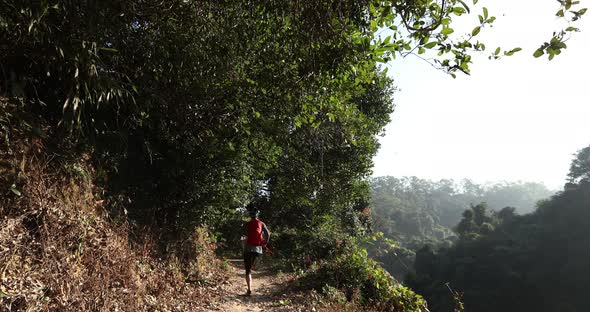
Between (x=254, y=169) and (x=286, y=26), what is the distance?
5526mm

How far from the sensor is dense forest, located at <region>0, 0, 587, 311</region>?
4180 mm

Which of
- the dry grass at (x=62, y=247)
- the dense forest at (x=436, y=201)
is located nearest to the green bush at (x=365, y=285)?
the dry grass at (x=62, y=247)

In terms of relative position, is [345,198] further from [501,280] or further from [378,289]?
[501,280]

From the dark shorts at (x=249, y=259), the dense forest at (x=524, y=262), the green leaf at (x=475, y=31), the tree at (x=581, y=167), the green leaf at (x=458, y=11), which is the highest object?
the tree at (x=581, y=167)

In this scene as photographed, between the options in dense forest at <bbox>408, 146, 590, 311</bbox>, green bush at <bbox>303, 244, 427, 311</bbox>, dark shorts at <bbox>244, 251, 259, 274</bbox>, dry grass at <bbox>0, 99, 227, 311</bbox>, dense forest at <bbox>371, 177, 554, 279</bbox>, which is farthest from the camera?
dense forest at <bbox>371, 177, 554, 279</bbox>

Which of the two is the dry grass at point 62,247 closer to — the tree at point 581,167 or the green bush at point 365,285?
the green bush at point 365,285

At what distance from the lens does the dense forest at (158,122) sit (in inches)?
165

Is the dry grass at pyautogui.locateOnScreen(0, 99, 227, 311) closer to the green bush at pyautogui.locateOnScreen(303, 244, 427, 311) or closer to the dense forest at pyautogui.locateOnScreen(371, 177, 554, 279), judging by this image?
the green bush at pyautogui.locateOnScreen(303, 244, 427, 311)

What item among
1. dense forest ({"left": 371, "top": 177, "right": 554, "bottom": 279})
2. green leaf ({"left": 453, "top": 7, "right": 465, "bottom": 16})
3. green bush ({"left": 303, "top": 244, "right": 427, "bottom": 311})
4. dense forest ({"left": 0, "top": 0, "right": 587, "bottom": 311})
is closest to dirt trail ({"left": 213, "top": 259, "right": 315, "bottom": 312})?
dense forest ({"left": 0, "top": 0, "right": 587, "bottom": 311})

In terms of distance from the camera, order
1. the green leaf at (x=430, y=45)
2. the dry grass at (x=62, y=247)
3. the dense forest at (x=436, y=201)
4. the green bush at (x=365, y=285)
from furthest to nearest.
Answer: the dense forest at (x=436, y=201) < the green bush at (x=365, y=285) < the green leaf at (x=430, y=45) < the dry grass at (x=62, y=247)

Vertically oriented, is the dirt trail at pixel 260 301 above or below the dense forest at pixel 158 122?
below

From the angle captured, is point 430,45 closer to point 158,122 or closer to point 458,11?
point 458,11

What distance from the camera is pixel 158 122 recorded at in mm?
7504

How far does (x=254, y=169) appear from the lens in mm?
10477
